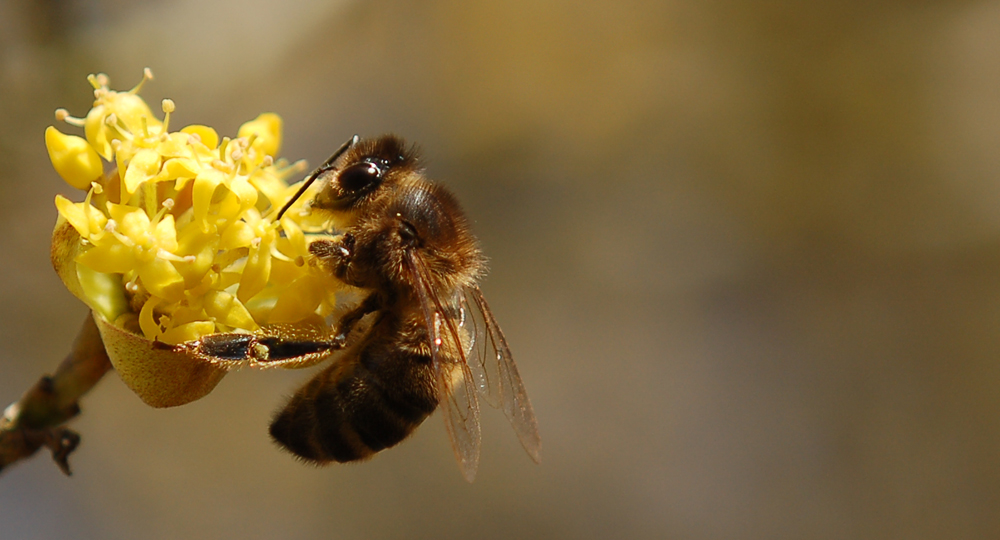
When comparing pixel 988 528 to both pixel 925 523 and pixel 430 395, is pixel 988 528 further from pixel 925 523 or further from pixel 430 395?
pixel 430 395

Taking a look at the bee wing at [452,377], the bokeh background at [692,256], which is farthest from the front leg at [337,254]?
the bokeh background at [692,256]

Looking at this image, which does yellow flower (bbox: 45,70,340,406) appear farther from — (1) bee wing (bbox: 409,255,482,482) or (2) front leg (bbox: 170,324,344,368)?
(1) bee wing (bbox: 409,255,482,482)

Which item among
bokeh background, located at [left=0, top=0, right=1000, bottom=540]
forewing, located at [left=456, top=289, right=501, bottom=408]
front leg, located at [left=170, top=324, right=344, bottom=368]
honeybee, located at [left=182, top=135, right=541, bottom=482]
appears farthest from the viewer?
bokeh background, located at [left=0, top=0, right=1000, bottom=540]

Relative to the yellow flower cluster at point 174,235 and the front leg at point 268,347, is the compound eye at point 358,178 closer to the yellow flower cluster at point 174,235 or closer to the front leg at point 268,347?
the yellow flower cluster at point 174,235

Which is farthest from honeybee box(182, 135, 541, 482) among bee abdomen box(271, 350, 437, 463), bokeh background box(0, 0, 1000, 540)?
bokeh background box(0, 0, 1000, 540)

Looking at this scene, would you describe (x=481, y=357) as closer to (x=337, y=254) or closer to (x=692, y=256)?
(x=337, y=254)

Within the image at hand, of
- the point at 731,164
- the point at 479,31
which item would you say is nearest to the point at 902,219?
the point at 731,164

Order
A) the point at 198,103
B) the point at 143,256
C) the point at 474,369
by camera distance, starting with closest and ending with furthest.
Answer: the point at 143,256, the point at 474,369, the point at 198,103
